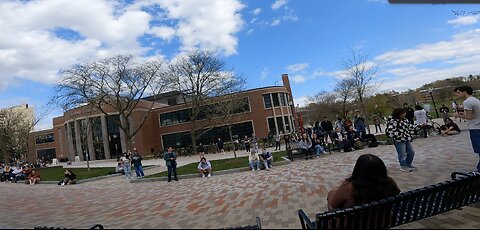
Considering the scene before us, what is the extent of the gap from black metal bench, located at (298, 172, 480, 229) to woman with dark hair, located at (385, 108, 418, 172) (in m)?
3.85

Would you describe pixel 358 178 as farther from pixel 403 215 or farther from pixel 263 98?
pixel 263 98

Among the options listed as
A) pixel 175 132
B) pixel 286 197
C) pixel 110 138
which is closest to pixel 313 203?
pixel 286 197

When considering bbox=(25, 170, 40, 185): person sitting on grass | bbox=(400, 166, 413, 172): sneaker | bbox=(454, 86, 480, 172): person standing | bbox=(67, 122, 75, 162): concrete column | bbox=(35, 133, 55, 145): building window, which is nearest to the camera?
bbox=(454, 86, 480, 172): person standing

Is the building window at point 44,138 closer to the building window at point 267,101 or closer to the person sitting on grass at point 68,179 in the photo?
the building window at point 267,101

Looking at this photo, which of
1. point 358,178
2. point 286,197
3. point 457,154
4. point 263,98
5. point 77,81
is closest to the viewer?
point 358,178

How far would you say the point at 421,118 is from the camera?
15.1m

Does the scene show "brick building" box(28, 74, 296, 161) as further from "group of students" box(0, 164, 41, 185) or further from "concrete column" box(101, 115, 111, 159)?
"group of students" box(0, 164, 41, 185)

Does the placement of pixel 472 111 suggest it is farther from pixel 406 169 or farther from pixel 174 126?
pixel 174 126

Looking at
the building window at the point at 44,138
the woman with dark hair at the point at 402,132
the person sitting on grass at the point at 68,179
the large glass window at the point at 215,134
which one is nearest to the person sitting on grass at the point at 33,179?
the person sitting on grass at the point at 68,179

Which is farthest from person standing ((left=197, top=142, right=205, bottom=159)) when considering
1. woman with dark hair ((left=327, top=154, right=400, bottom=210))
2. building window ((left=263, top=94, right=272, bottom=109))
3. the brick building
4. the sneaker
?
building window ((left=263, top=94, right=272, bottom=109))

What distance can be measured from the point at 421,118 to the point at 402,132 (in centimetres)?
860

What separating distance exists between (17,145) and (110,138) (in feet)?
48.4

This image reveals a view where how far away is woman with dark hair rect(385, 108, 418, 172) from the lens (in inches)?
304

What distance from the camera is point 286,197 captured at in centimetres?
686
